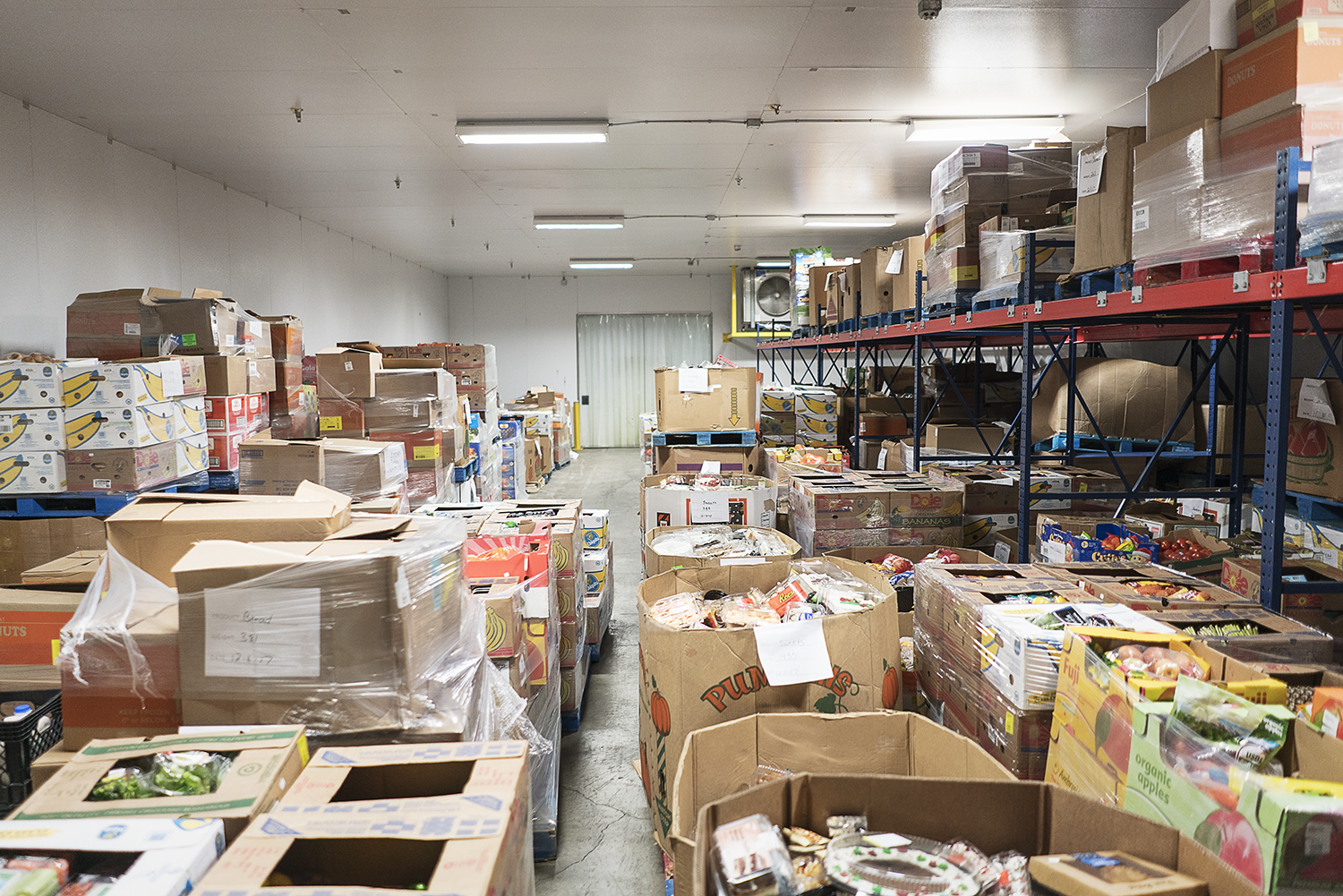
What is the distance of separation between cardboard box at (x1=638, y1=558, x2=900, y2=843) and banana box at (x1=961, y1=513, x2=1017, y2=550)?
6.39 ft

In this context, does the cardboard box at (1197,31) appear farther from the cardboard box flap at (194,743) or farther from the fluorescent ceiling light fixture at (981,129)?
the fluorescent ceiling light fixture at (981,129)

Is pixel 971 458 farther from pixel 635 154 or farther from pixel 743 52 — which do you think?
pixel 635 154

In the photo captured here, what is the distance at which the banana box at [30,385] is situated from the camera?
144 inches

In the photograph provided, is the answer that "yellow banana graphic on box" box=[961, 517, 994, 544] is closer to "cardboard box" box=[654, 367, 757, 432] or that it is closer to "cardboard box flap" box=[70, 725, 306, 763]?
"cardboard box" box=[654, 367, 757, 432]

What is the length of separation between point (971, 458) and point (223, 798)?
5294mm

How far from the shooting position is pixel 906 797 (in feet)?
4.42

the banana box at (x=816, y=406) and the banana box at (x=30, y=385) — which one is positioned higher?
the banana box at (x=30, y=385)

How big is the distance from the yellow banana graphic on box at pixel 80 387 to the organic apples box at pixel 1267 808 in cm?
455

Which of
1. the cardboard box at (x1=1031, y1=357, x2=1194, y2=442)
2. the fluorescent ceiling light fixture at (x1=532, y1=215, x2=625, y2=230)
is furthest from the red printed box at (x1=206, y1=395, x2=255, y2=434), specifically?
the cardboard box at (x1=1031, y1=357, x2=1194, y2=442)

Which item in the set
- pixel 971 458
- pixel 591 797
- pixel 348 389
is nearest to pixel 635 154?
pixel 348 389

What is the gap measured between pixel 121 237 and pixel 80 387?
8.43 ft

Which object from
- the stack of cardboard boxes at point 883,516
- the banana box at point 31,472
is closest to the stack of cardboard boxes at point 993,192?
the stack of cardboard boxes at point 883,516

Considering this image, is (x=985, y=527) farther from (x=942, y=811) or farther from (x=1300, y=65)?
(x=942, y=811)

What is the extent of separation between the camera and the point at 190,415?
14.4 ft
